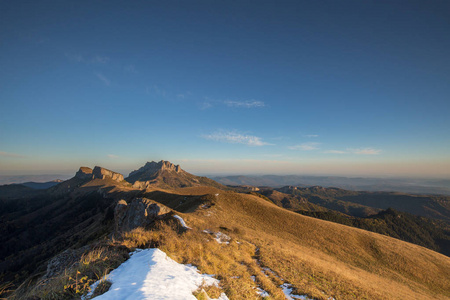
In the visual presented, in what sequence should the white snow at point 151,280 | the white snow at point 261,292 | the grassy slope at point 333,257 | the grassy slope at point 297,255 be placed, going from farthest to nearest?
the grassy slope at point 333,257 < the grassy slope at point 297,255 < the white snow at point 261,292 < the white snow at point 151,280

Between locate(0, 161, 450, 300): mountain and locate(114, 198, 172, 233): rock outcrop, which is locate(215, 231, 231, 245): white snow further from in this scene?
locate(114, 198, 172, 233): rock outcrop

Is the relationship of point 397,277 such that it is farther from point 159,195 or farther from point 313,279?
point 159,195

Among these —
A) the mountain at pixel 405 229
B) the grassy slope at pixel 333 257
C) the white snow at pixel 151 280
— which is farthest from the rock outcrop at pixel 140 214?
the mountain at pixel 405 229

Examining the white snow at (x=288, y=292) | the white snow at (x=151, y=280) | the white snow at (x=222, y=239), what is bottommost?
the white snow at (x=222, y=239)

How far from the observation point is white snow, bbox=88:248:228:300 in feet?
19.2

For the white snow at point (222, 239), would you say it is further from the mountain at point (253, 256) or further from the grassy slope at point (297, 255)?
the grassy slope at point (297, 255)

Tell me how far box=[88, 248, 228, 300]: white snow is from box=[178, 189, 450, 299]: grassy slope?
865 centimetres

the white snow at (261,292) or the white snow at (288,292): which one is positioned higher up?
the white snow at (261,292)

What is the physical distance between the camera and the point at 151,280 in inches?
270

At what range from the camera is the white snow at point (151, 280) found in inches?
231

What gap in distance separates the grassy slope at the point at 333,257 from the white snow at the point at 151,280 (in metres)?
8.65

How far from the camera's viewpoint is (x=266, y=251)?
64.0 ft

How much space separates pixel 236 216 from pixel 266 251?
58.6ft

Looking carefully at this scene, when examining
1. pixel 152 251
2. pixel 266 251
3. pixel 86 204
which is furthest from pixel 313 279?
pixel 86 204
